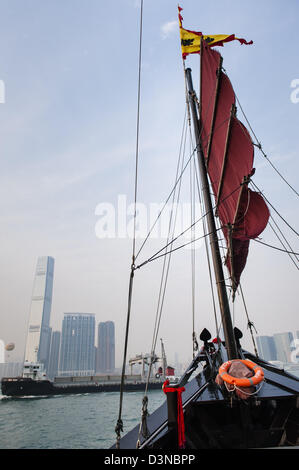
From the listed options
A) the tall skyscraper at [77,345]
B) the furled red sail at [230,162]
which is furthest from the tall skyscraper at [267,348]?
the furled red sail at [230,162]

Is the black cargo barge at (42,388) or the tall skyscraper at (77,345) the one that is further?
the tall skyscraper at (77,345)

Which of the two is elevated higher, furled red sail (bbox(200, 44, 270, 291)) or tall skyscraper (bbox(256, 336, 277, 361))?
furled red sail (bbox(200, 44, 270, 291))

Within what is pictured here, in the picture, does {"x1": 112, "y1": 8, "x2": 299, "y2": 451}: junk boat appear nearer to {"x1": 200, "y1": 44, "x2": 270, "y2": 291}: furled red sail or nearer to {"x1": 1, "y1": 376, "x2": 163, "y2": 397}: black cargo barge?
{"x1": 200, "y1": 44, "x2": 270, "y2": 291}: furled red sail

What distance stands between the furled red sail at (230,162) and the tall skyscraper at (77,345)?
19655 cm

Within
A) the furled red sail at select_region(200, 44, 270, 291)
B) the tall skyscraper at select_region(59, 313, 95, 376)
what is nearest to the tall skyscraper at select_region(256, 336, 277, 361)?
the tall skyscraper at select_region(59, 313, 95, 376)

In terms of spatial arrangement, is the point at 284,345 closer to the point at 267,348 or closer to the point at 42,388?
the point at 267,348

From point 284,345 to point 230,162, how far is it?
206487 mm

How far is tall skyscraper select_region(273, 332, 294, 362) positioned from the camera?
164 meters

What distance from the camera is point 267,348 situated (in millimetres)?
168125

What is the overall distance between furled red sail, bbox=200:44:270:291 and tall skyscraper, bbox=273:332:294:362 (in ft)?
652

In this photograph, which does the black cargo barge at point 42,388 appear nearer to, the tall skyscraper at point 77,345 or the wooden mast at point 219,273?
the wooden mast at point 219,273

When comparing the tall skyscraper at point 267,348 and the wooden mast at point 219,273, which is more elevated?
the wooden mast at point 219,273

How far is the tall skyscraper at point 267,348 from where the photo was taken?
162800 mm

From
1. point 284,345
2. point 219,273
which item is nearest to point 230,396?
point 219,273
